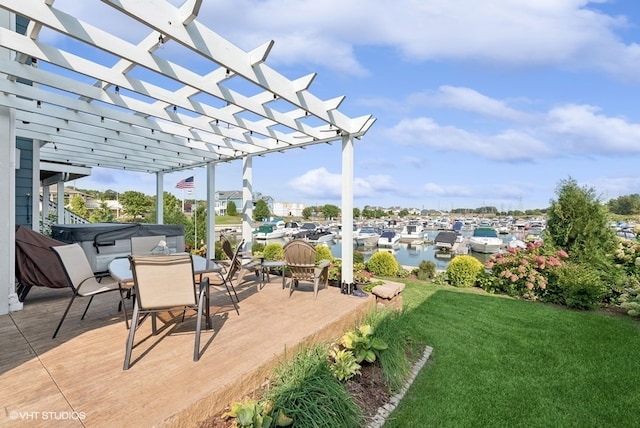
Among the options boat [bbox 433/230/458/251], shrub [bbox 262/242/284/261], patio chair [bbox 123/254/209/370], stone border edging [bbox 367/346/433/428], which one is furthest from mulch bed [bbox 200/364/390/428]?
boat [bbox 433/230/458/251]

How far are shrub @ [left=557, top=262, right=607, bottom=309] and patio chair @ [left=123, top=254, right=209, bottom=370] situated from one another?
23.4ft

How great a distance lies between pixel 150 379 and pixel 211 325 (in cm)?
116

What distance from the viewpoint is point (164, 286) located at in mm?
2818

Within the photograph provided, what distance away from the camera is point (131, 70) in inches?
159

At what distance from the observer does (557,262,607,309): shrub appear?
6031 mm

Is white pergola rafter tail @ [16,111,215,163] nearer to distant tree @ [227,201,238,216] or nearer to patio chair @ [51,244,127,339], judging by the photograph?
patio chair @ [51,244,127,339]

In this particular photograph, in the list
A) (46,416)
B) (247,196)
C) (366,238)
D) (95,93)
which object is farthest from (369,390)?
(366,238)

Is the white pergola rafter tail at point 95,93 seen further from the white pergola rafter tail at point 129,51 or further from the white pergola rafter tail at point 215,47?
the white pergola rafter tail at point 215,47

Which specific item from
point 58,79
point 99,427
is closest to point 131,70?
point 58,79

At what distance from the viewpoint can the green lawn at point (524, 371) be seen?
→ 2.78 meters

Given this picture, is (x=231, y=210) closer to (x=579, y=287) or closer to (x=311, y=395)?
(x=579, y=287)

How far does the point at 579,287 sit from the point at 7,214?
32.1ft

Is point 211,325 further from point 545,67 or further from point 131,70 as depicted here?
point 545,67

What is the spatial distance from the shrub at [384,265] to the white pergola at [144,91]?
13.4 feet
